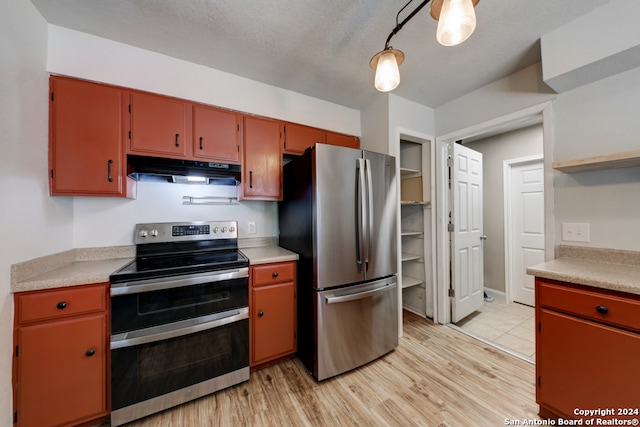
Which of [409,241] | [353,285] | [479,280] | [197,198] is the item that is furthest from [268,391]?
[479,280]

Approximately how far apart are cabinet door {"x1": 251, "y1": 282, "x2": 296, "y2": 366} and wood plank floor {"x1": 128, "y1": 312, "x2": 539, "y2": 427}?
0.17m

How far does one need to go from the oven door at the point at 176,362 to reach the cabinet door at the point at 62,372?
10 centimetres

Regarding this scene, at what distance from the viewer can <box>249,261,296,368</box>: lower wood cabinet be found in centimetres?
176

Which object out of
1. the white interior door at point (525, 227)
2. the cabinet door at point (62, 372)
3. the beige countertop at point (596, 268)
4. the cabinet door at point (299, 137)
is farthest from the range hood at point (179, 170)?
the white interior door at point (525, 227)

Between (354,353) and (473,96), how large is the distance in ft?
8.94

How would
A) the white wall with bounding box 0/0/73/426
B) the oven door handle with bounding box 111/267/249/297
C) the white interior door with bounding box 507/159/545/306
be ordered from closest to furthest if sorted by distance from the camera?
the white wall with bounding box 0/0/73/426 < the oven door handle with bounding box 111/267/249/297 < the white interior door with bounding box 507/159/545/306

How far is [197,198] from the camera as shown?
211 centimetres

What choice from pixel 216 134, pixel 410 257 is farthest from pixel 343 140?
pixel 410 257

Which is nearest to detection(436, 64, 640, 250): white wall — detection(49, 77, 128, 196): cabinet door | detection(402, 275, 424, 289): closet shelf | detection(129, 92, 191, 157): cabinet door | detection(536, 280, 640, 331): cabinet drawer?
detection(536, 280, 640, 331): cabinet drawer

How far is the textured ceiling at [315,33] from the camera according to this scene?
138 centimetres

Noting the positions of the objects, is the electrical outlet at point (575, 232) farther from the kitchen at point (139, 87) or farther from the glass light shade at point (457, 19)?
the glass light shade at point (457, 19)

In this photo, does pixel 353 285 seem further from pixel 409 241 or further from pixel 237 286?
pixel 409 241

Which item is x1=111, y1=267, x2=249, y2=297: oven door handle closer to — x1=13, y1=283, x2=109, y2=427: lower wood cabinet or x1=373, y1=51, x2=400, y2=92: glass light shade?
x1=13, y1=283, x2=109, y2=427: lower wood cabinet

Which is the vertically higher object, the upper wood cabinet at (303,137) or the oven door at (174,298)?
the upper wood cabinet at (303,137)
